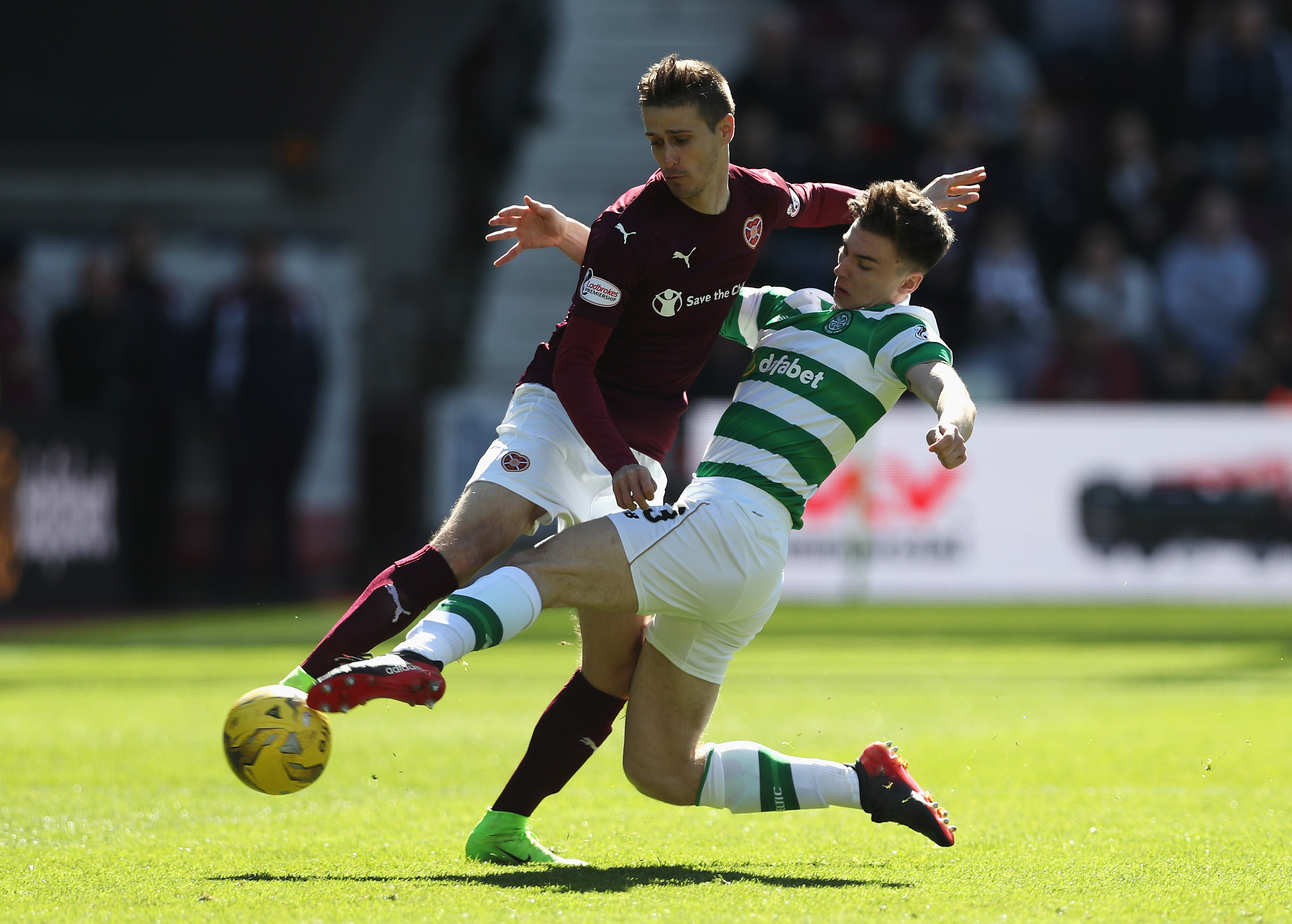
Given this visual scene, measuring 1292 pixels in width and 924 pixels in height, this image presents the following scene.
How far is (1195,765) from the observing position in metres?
6.37

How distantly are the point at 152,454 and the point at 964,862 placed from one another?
10.7 m

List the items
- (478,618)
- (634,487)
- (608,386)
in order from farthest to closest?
1. (608,386)
2. (634,487)
3. (478,618)

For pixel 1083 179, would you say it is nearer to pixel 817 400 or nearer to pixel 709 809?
pixel 709 809

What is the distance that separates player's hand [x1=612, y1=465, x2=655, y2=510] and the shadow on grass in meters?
0.95

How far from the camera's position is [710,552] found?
13.8 feet

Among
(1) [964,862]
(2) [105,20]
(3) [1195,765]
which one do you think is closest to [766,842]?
(1) [964,862]

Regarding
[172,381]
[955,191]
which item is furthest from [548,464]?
[172,381]

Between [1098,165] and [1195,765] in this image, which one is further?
[1098,165]

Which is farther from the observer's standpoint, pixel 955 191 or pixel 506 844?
pixel 955 191

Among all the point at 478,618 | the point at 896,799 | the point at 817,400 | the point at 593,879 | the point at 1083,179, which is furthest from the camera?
the point at 1083,179

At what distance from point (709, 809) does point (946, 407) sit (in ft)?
7.48

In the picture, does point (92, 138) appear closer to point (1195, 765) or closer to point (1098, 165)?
point (1098, 165)

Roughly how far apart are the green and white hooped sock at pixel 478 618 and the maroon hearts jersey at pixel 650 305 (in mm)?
418

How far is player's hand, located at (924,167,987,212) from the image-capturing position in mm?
5102
